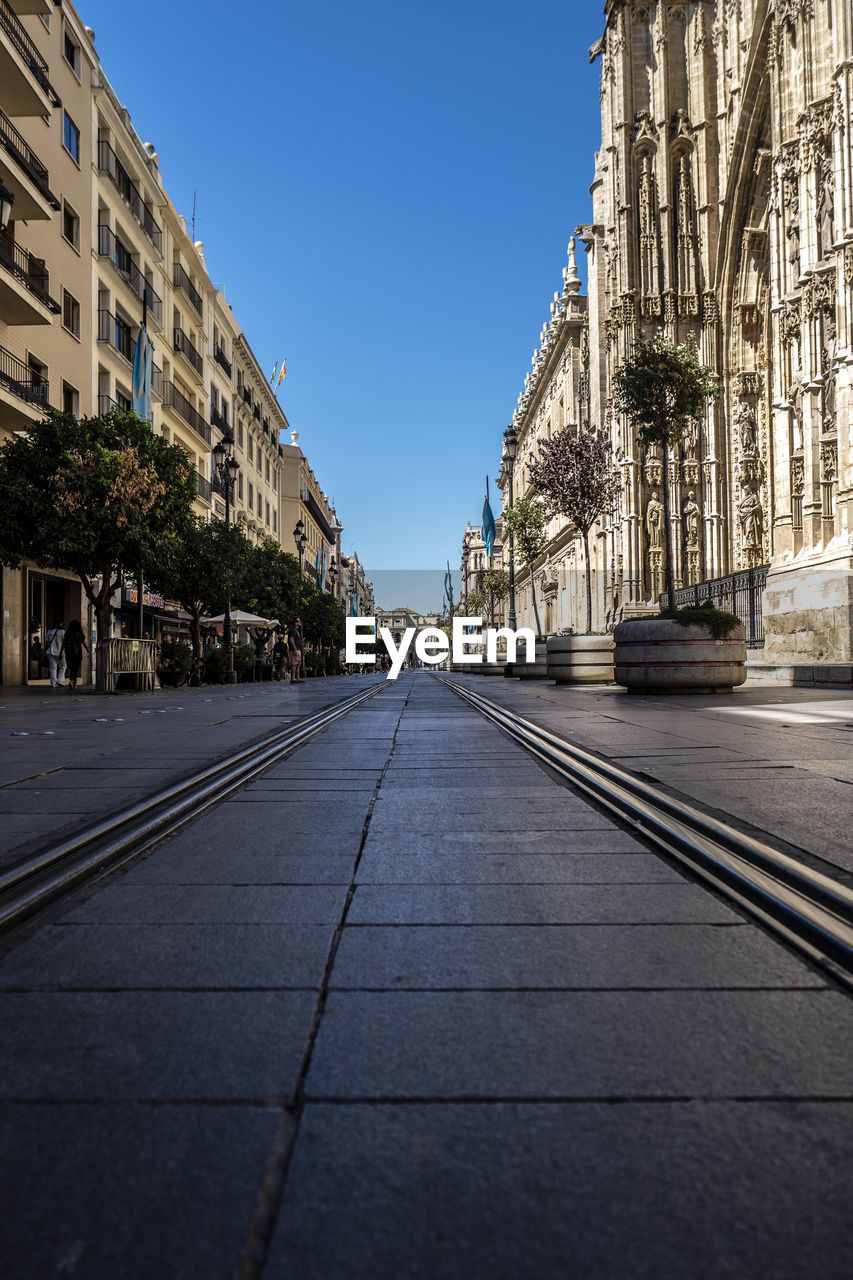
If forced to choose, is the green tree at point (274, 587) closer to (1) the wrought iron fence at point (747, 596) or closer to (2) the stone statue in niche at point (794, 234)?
(1) the wrought iron fence at point (747, 596)

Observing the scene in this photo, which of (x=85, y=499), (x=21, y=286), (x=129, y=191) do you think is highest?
(x=129, y=191)

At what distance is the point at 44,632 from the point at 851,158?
2223 cm

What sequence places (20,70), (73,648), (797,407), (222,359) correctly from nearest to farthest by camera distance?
1. (797,407)
2. (20,70)
3. (73,648)
4. (222,359)

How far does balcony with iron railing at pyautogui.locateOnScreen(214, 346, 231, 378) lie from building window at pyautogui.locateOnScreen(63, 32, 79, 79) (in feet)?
59.1

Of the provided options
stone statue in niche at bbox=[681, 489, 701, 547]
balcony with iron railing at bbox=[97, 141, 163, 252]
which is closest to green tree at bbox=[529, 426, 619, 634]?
stone statue in niche at bbox=[681, 489, 701, 547]

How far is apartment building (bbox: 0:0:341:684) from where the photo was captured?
72.9 feet

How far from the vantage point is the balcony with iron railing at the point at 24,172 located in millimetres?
21047

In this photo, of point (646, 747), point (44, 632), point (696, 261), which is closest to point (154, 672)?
point (44, 632)

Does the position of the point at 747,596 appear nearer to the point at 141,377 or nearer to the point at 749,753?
the point at 749,753

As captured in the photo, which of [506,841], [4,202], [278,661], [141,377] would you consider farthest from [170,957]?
[278,661]

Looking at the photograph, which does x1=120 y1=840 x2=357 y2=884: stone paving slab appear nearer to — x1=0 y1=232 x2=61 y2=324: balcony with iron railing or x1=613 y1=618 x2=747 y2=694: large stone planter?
x1=613 y1=618 x2=747 y2=694: large stone planter

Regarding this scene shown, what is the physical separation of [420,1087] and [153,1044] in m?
0.48

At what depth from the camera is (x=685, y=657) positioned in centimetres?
1365

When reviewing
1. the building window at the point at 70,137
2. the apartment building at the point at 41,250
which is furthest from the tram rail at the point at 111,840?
the building window at the point at 70,137
